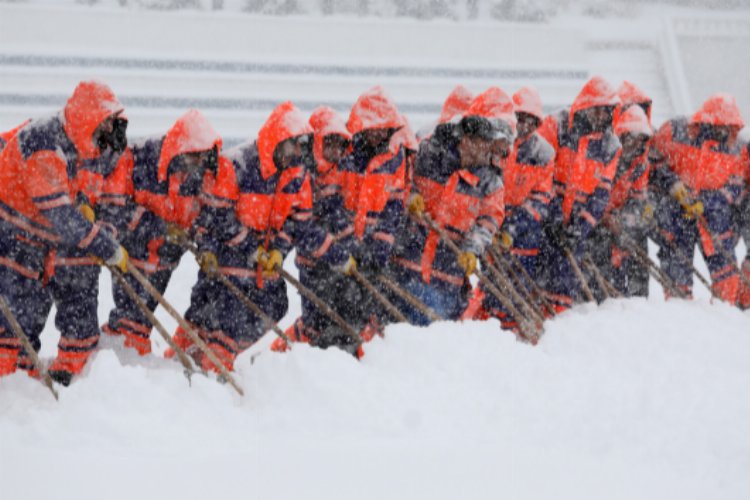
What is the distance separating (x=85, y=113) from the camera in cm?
404

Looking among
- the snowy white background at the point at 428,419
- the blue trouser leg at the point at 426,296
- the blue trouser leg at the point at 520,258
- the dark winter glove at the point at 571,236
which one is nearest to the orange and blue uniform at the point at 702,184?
the snowy white background at the point at 428,419

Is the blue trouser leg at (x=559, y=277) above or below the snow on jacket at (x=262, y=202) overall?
below

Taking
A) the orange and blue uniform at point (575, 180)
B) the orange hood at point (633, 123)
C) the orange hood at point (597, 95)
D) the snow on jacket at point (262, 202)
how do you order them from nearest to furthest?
the snow on jacket at point (262, 202)
the orange hood at point (597, 95)
the orange and blue uniform at point (575, 180)
the orange hood at point (633, 123)

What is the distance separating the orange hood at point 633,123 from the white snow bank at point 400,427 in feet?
7.92

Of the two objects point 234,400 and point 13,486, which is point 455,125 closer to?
point 234,400

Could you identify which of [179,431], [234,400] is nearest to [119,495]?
[179,431]

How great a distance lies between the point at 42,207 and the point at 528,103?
3.33 m

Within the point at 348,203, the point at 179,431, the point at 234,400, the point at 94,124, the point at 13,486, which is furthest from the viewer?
the point at 348,203

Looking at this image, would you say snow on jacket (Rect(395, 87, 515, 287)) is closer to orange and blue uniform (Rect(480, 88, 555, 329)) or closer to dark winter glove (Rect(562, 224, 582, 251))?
orange and blue uniform (Rect(480, 88, 555, 329))

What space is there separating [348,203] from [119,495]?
2696mm

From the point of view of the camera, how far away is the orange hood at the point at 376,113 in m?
4.80

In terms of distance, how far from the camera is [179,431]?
3102 millimetres

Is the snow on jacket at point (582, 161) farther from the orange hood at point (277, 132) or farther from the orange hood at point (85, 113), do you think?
the orange hood at point (85, 113)

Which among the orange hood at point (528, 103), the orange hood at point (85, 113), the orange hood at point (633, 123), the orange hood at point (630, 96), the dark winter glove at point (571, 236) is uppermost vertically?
the orange hood at point (85, 113)
